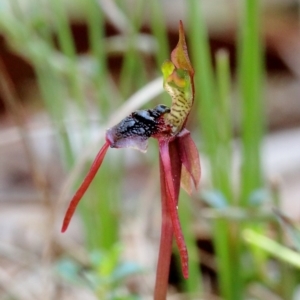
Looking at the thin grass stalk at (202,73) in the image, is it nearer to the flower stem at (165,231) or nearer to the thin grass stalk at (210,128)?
the thin grass stalk at (210,128)

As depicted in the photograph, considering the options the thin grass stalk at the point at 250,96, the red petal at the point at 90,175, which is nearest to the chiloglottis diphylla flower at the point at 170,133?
the red petal at the point at 90,175

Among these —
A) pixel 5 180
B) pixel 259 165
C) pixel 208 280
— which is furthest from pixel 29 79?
pixel 259 165

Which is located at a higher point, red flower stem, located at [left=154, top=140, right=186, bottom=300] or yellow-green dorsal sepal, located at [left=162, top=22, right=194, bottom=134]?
yellow-green dorsal sepal, located at [left=162, top=22, right=194, bottom=134]

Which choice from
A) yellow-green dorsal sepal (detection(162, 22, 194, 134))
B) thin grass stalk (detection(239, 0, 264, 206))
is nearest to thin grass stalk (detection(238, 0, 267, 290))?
thin grass stalk (detection(239, 0, 264, 206))

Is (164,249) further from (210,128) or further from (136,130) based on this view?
(210,128)

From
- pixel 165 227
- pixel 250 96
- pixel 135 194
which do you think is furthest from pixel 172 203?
pixel 135 194

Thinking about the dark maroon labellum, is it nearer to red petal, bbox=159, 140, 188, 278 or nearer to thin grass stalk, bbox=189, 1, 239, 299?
red petal, bbox=159, 140, 188, 278

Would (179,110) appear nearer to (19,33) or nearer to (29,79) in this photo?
(19,33)
